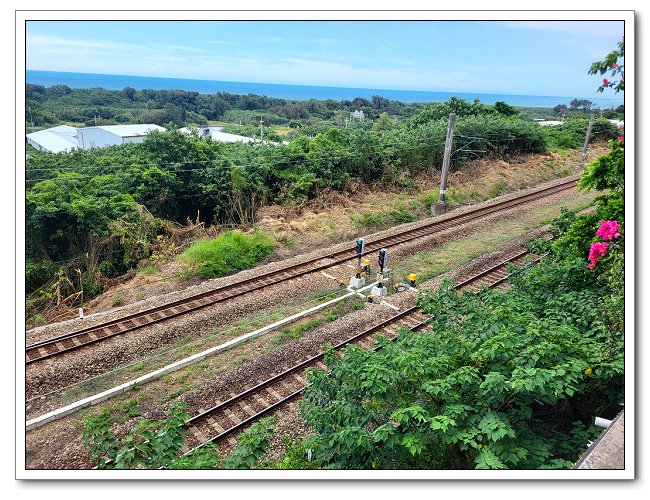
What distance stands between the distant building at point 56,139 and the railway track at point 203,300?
13601 millimetres

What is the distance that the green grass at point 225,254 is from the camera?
1467 cm

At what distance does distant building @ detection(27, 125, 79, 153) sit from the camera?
76.4 ft

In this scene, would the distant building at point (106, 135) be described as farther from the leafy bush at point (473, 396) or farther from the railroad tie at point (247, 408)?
the leafy bush at point (473, 396)

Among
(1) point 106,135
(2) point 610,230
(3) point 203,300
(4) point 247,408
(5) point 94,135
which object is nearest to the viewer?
(2) point 610,230

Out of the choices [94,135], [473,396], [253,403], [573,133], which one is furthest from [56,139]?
[573,133]

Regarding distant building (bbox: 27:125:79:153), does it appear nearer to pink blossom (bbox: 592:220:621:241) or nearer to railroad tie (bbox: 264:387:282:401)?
railroad tie (bbox: 264:387:282:401)

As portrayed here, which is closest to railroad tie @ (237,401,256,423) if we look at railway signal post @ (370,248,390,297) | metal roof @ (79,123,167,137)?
railway signal post @ (370,248,390,297)

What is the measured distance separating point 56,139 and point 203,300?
18.6 metres

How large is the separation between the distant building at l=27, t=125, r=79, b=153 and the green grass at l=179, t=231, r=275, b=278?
1073 centimetres

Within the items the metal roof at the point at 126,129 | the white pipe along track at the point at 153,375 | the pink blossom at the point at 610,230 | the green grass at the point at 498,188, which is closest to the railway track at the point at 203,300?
the white pipe along track at the point at 153,375

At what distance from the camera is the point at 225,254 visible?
15.3m

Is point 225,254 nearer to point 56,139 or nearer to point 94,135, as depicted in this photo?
point 56,139

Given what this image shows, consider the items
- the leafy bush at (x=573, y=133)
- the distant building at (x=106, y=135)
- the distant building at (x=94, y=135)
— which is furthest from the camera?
the leafy bush at (x=573, y=133)

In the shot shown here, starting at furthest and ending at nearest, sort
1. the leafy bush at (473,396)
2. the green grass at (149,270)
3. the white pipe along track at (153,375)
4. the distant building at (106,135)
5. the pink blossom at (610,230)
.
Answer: the distant building at (106,135)
the green grass at (149,270)
the white pipe along track at (153,375)
the pink blossom at (610,230)
the leafy bush at (473,396)
